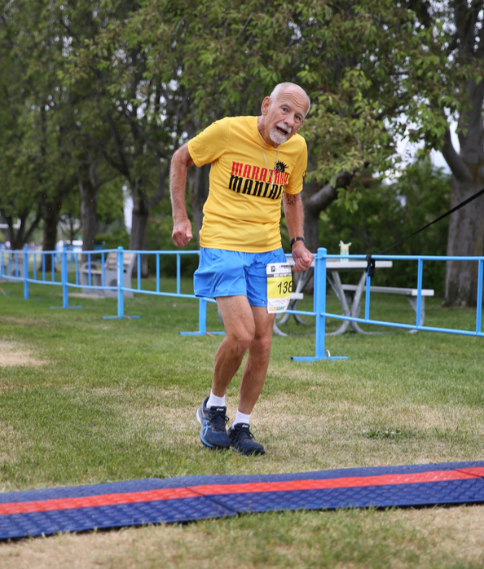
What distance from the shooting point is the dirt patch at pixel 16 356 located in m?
6.64

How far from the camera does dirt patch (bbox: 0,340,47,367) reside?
664 centimetres

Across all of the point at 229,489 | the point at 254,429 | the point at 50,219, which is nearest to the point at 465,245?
the point at 254,429

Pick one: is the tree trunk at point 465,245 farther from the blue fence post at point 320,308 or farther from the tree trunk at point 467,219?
the blue fence post at point 320,308

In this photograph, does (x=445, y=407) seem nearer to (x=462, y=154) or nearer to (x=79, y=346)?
(x=79, y=346)

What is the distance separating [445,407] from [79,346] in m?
4.40

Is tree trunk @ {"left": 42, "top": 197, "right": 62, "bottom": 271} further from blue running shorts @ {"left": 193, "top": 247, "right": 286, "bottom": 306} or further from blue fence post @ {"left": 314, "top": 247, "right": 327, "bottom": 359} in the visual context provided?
blue running shorts @ {"left": 193, "top": 247, "right": 286, "bottom": 306}

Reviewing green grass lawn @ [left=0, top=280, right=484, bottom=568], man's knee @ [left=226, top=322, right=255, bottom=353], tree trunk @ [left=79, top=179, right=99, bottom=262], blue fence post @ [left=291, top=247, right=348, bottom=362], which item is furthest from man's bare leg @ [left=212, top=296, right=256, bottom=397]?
tree trunk @ [left=79, top=179, right=99, bottom=262]

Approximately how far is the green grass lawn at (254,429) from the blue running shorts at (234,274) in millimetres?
854

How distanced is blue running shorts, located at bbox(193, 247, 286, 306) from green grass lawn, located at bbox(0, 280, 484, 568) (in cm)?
85

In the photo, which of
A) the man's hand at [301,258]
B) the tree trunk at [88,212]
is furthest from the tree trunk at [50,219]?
the man's hand at [301,258]

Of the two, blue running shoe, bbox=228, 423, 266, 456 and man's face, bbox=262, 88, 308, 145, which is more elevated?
man's face, bbox=262, 88, 308, 145

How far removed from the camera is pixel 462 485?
313cm

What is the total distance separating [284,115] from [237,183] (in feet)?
1.41

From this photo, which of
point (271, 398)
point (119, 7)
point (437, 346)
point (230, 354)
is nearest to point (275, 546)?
point (230, 354)
